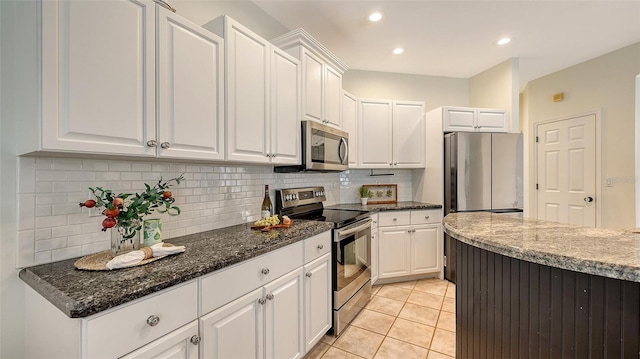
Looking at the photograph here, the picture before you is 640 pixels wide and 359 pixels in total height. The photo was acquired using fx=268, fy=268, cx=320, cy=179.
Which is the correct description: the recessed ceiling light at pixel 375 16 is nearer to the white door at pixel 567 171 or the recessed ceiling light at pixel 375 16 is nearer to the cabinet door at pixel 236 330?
the cabinet door at pixel 236 330

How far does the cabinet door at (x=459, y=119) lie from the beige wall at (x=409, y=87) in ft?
1.94

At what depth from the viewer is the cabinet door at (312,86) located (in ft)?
7.51

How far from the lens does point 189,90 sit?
1.44m

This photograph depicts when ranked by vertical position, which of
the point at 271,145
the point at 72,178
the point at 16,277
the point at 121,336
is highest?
the point at 271,145

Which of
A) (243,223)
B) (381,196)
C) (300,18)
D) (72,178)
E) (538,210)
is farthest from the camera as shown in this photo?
(538,210)

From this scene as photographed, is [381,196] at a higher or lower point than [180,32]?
lower

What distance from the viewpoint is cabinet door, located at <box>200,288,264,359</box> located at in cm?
116

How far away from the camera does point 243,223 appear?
7.00 ft

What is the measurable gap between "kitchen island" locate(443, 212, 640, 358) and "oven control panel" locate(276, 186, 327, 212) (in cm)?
140

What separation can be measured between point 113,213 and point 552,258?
164 cm

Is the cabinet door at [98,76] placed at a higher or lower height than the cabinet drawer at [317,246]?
higher

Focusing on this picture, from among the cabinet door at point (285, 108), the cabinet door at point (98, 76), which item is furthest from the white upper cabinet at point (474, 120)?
the cabinet door at point (98, 76)

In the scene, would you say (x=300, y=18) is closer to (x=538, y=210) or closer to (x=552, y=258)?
(x=552, y=258)

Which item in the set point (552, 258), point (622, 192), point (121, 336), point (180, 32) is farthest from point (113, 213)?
point (622, 192)
